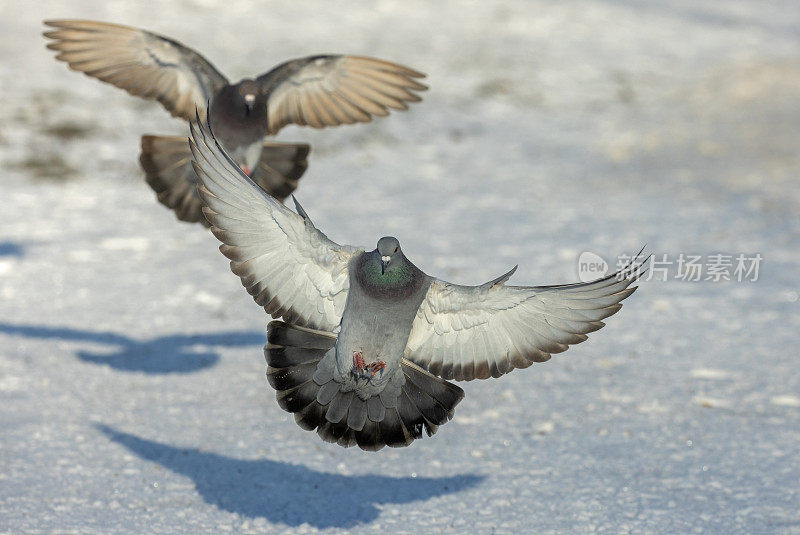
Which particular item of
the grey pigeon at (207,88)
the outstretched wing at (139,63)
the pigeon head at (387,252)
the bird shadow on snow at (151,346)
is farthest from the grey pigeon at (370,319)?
the bird shadow on snow at (151,346)

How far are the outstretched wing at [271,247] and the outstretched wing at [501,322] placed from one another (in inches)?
14.3

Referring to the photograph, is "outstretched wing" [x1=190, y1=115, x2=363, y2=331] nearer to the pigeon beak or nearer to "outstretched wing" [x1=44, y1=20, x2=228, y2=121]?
the pigeon beak

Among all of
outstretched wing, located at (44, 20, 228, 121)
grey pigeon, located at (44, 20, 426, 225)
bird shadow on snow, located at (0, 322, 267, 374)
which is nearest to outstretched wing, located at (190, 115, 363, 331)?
grey pigeon, located at (44, 20, 426, 225)

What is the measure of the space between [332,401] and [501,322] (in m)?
0.72

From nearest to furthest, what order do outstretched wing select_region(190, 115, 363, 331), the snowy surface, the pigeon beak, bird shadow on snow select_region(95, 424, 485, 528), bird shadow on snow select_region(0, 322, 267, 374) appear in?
outstretched wing select_region(190, 115, 363, 331) → bird shadow on snow select_region(95, 424, 485, 528) → the snowy surface → the pigeon beak → bird shadow on snow select_region(0, 322, 267, 374)

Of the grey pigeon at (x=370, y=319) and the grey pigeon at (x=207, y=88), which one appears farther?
the grey pigeon at (x=207, y=88)

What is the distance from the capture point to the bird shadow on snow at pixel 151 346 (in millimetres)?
5809

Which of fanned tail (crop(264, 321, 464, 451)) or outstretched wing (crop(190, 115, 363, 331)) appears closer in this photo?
outstretched wing (crop(190, 115, 363, 331))

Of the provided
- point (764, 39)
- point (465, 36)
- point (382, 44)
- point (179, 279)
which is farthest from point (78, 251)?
point (764, 39)

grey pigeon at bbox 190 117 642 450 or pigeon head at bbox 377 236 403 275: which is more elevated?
pigeon head at bbox 377 236 403 275

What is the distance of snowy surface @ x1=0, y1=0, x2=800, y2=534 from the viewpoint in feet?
14.7

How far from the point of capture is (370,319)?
336 centimetres

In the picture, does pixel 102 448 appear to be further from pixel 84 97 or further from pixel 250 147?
pixel 84 97

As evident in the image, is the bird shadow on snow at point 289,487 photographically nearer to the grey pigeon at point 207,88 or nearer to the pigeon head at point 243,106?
the grey pigeon at point 207,88
